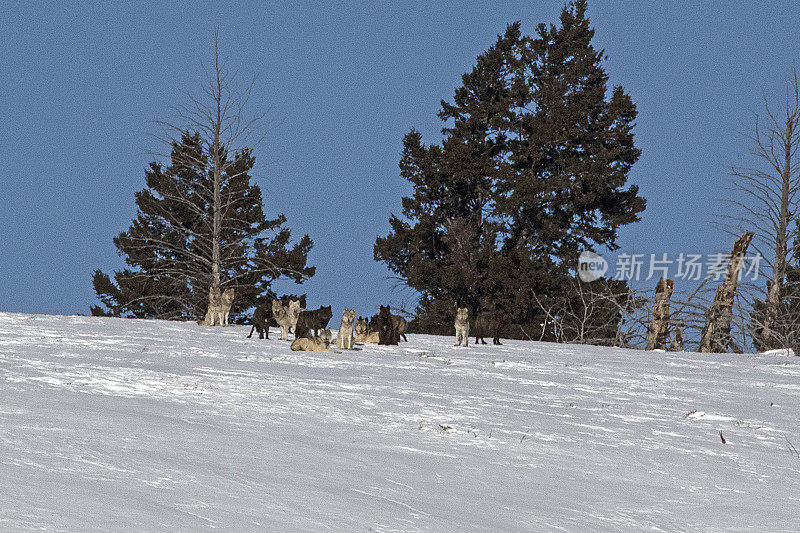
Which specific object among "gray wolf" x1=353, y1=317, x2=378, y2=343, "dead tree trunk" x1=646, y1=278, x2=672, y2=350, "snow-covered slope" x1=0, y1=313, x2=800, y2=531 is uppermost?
"dead tree trunk" x1=646, y1=278, x2=672, y2=350

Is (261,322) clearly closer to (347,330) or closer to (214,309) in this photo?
(347,330)

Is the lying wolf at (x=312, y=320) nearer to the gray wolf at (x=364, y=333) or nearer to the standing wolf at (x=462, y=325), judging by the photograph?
the gray wolf at (x=364, y=333)

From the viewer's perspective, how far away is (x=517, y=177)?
116 feet

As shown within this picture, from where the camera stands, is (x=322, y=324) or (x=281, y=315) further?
(x=281, y=315)

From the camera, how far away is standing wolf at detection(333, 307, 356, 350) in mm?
13375

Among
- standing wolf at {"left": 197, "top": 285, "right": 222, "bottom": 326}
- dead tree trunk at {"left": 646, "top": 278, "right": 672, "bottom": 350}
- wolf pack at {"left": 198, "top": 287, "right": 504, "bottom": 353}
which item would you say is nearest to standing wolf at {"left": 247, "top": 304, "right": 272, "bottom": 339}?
wolf pack at {"left": 198, "top": 287, "right": 504, "bottom": 353}

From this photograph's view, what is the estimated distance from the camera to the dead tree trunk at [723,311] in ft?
67.2

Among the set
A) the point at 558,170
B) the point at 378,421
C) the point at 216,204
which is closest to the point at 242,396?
the point at 378,421

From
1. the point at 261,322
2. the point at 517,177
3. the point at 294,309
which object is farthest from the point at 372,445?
the point at 517,177

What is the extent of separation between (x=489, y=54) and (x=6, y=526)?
37143 mm

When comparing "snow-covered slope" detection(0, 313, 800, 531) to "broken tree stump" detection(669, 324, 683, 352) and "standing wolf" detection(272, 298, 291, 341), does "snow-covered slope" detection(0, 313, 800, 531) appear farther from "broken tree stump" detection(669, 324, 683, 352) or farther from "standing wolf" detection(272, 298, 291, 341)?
"broken tree stump" detection(669, 324, 683, 352)

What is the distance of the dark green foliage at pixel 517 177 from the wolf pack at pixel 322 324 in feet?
54.9

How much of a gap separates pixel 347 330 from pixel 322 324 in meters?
0.78

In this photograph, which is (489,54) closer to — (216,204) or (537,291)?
(537,291)
